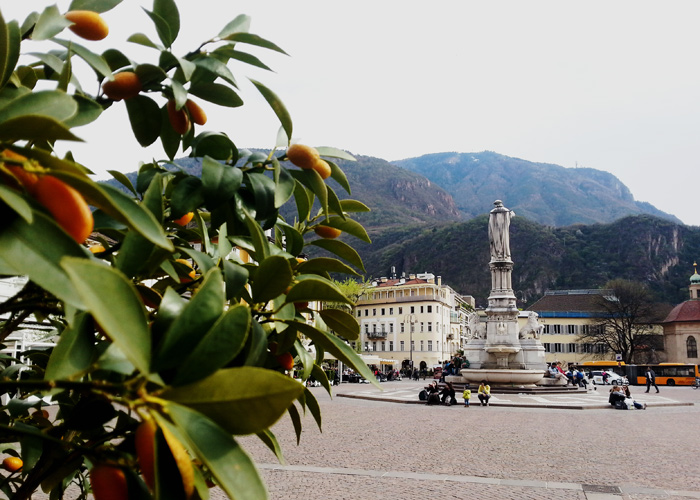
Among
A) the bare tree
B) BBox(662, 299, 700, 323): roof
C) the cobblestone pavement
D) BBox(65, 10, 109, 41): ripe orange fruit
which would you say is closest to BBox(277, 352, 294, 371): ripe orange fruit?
BBox(65, 10, 109, 41): ripe orange fruit

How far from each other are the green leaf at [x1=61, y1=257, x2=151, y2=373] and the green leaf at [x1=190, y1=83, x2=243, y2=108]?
1.04 metres

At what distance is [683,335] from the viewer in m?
81.8

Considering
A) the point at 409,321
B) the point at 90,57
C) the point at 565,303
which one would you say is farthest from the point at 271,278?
the point at 565,303

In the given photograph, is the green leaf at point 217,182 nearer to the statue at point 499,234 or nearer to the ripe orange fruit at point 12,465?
the ripe orange fruit at point 12,465

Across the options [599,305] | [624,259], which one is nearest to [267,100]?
[599,305]

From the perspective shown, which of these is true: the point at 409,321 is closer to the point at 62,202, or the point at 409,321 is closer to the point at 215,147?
the point at 215,147

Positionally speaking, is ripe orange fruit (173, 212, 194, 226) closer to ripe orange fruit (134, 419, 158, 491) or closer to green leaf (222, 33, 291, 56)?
green leaf (222, 33, 291, 56)

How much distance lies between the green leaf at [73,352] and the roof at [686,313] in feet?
307

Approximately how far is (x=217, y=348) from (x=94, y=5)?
119 cm

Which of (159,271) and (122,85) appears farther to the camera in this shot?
(159,271)

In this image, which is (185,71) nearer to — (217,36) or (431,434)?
(217,36)

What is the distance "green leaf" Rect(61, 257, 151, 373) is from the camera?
2.32 ft

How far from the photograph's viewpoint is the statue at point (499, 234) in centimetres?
3441

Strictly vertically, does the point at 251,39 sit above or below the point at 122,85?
above
